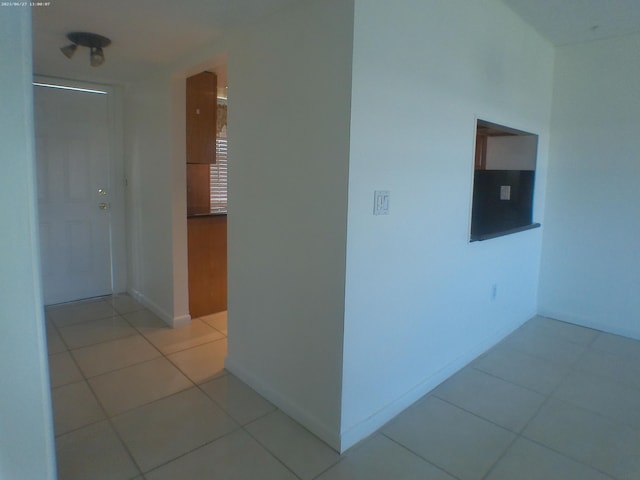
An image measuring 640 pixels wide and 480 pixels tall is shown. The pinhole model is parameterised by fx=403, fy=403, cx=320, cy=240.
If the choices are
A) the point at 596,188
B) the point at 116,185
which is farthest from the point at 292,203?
the point at 116,185

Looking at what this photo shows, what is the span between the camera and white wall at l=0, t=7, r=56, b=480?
1.09m

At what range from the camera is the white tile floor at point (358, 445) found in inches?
69.8

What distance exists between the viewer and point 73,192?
12.7 ft

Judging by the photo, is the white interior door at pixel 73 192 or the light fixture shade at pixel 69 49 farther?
the white interior door at pixel 73 192

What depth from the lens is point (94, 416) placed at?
6.94 feet

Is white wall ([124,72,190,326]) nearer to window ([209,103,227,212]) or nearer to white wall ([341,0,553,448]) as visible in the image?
window ([209,103,227,212])

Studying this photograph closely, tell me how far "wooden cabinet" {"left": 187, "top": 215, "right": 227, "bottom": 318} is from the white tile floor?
57 centimetres

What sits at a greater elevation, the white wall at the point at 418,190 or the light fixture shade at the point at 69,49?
the light fixture shade at the point at 69,49

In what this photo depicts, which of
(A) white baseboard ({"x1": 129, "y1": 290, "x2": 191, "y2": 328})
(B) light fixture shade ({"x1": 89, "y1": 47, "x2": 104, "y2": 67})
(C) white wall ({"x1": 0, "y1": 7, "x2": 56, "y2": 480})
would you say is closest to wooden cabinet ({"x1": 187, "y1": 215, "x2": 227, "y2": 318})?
(A) white baseboard ({"x1": 129, "y1": 290, "x2": 191, "y2": 328})

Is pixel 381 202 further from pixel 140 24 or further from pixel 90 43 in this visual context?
pixel 90 43

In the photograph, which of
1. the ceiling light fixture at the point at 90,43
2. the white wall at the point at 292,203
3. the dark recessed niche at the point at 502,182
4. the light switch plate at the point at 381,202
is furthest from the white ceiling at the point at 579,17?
the ceiling light fixture at the point at 90,43

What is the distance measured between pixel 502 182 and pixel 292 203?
1844 millimetres

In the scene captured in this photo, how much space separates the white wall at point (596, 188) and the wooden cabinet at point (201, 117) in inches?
114

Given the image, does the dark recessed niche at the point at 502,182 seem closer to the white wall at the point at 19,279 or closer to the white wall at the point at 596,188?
the white wall at the point at 596,188
